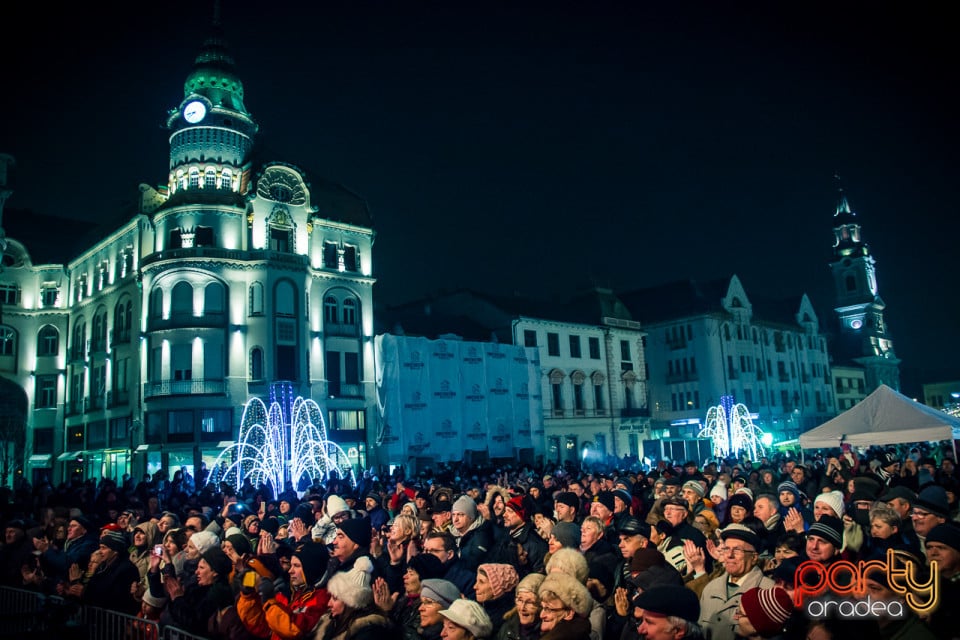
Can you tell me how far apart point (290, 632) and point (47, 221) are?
53.6 m

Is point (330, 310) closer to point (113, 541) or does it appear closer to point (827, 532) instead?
point (113, 541)

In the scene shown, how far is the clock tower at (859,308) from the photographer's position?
87.1 m

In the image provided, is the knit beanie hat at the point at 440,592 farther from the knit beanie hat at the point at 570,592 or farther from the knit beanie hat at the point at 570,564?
the knit beanie hat at the point at 570,564

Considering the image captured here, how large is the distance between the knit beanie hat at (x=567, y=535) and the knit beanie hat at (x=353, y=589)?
2484 millimetres

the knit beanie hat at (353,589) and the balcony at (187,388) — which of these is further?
the balcony at (187,388)

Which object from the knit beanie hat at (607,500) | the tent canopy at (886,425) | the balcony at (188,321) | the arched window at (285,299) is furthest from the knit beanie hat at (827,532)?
the arched window at (285,299)

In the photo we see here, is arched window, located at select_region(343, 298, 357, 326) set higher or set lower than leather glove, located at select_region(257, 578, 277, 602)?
higher

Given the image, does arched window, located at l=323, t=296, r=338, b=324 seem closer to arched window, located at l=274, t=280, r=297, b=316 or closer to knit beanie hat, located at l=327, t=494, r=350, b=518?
arched window, located at l=274, t=280, r=297, b=316

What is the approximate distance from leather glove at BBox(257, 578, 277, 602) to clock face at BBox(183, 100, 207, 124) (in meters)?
38.0

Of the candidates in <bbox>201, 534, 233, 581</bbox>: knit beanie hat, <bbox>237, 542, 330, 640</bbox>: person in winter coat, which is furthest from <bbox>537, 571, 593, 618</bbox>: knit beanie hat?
<bbox>201, 534, 233, 581</bbox>: knit beanie hat

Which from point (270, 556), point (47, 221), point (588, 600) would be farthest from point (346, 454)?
point (588, 600)

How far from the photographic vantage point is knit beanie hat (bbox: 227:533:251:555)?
27.0 ft

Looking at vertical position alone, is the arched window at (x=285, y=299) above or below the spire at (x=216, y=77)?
below

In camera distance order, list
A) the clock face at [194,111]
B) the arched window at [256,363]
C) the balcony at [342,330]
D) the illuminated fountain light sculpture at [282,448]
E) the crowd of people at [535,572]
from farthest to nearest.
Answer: the balcony at [342,330], the clock face at [194,111], the arched window at [256,363], the illuminated fountain light sculpture at [282,448], the crowd of people at [535,572]
